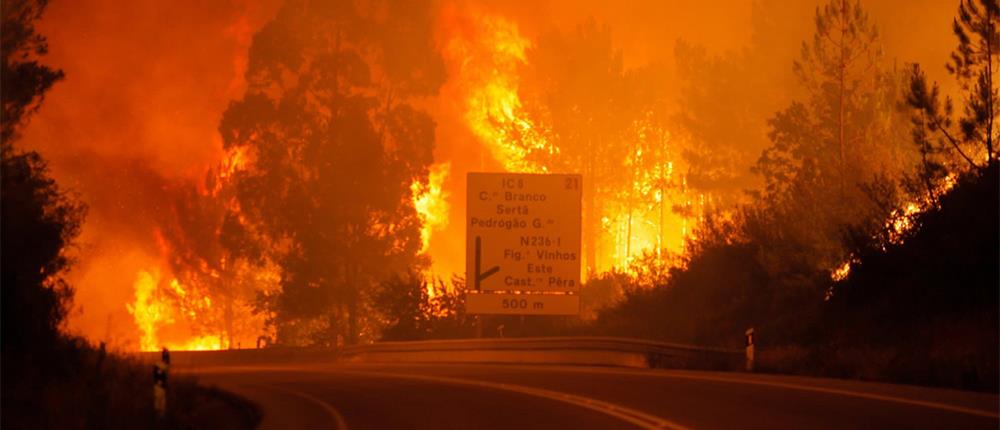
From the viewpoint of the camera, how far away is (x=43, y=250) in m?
21.0

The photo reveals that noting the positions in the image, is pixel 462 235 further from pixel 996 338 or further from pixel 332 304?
pixel 996 338

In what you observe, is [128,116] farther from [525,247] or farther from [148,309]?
[525,247]

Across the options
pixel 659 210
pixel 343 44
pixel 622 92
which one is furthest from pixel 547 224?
pixel 659 210

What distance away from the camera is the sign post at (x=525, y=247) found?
36906mm

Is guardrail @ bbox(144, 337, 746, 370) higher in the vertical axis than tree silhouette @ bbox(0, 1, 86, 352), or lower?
lower

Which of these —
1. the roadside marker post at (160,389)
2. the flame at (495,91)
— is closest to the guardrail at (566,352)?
the roadside marker post at (160,389)

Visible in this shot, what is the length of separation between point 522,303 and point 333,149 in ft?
57.8

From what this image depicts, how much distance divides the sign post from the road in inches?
457

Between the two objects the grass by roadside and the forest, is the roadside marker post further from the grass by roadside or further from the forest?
the forest

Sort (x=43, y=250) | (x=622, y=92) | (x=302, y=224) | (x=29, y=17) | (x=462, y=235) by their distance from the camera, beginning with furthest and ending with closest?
1. (x=462, y=235)
2. (x=622, y=92)
3. (x=302, y=224)
4. (x=29, y=17)
5. (x=43, y=250)

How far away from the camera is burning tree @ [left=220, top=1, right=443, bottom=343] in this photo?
51375mm

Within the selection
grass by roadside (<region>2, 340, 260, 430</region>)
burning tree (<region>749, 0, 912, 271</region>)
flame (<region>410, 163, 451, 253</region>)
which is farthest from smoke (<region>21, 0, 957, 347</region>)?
grass by roadside (<region>2, 340, 260, 430</region>)

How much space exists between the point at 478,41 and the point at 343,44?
1718 cm

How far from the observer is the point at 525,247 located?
121 ft
